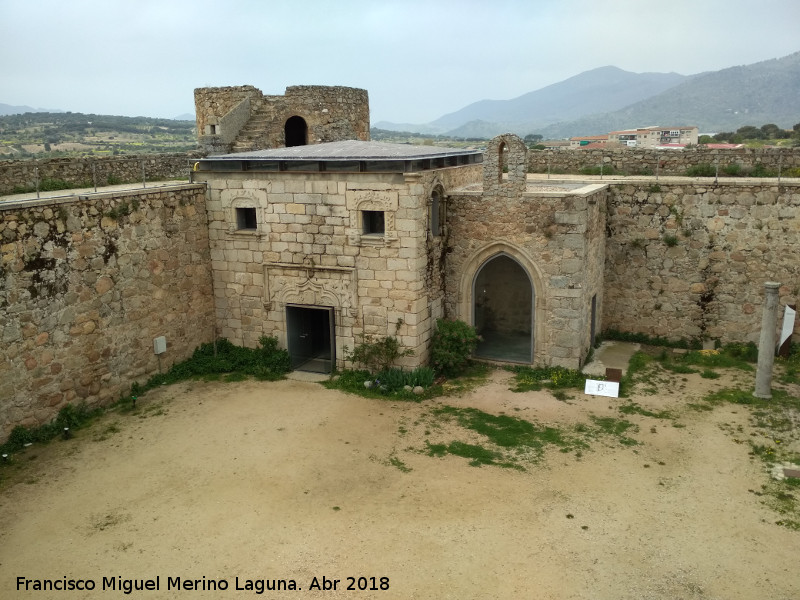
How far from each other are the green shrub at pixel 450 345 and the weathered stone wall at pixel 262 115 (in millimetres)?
7868

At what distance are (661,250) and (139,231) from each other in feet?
38.8

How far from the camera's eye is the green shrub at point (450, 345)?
46.9 feet

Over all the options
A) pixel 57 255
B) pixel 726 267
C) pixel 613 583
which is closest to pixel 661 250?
pixel 726 267

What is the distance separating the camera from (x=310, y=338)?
15953 millimetres

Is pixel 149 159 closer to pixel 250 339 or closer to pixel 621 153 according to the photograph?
pixel 250 339

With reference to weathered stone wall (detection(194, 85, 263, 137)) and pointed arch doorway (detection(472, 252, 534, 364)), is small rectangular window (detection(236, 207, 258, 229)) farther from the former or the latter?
pointed arch doorway (detection(472, 252, 534, 364))

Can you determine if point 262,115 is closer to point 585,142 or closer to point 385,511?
point 385,511

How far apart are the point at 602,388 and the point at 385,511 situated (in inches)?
246

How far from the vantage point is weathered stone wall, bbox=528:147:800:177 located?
18.8 meters

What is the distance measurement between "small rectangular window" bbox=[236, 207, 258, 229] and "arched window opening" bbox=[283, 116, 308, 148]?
5617 millimetres

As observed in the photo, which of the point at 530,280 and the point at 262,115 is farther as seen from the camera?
the point at 262,115

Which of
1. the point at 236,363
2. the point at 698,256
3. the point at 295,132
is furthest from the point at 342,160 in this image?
the point at 698,256

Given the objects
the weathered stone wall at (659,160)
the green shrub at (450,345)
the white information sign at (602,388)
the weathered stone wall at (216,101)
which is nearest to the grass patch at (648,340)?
the white information sign at (602,388)

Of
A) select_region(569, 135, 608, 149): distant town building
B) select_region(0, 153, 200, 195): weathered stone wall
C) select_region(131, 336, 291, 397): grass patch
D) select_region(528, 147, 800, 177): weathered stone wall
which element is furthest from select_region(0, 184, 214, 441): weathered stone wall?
select_region(569, 135, 608, 149): distant town building
